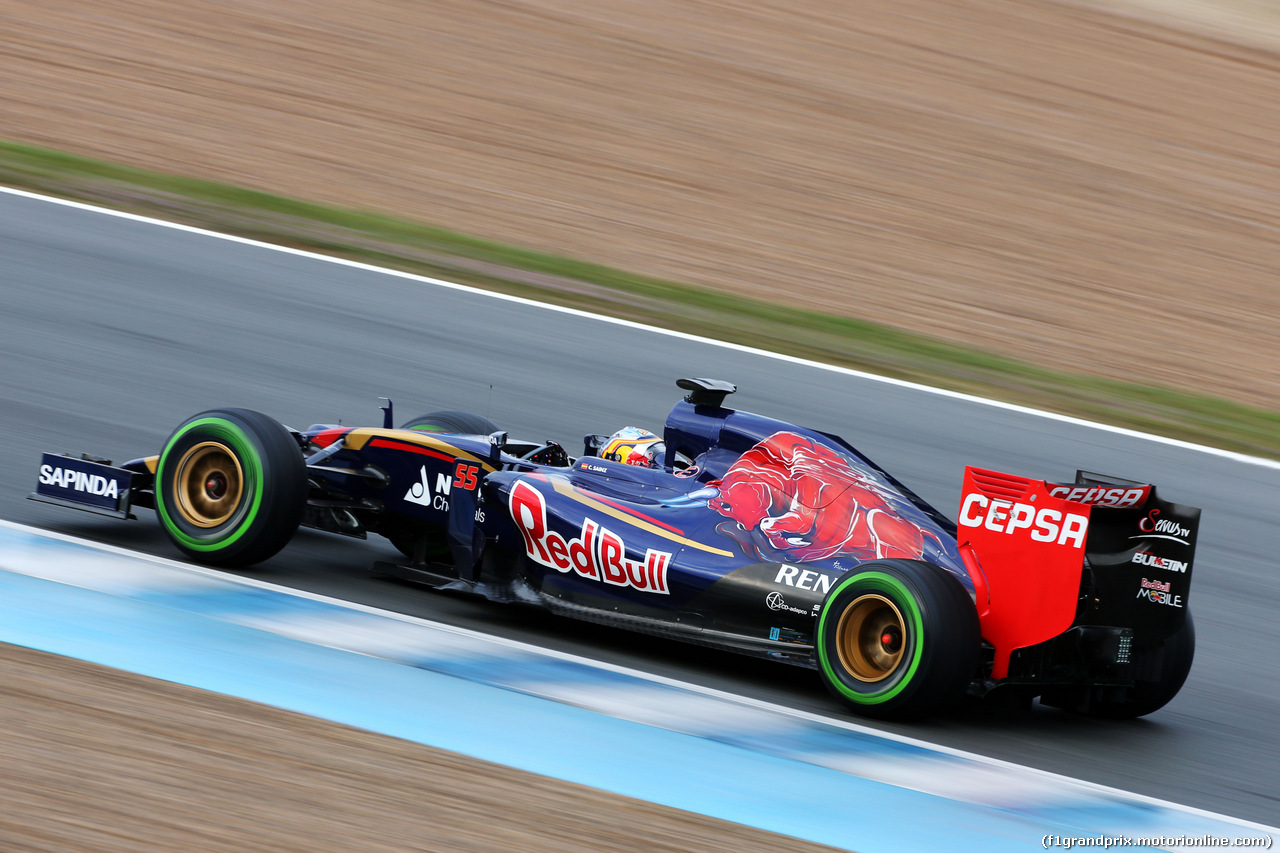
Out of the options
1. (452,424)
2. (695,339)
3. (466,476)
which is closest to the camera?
(466,476)

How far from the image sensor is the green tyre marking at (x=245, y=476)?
6102 mm

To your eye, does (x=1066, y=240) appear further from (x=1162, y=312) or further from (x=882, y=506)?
(x=882, y=506)

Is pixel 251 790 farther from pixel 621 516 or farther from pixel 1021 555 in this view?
pixel 1021 555

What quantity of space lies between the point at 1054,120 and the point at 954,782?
41.3 feet

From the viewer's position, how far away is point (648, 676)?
5.73 metres

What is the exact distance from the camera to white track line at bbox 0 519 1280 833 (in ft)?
17.1

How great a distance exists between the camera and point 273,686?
5.09 metres

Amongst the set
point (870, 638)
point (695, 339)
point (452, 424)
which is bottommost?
point (870, 638)

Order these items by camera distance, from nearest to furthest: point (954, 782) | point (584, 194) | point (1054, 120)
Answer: point (954, 782), point (584, 194), point (1054, 120)

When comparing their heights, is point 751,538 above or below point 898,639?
above

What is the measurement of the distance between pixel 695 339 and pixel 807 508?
16.8ft

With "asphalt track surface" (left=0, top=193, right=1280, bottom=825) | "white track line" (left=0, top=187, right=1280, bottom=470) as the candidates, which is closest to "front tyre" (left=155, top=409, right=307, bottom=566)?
"asphalt track surface" (left=0, top=193, right=1280, bottom=825)

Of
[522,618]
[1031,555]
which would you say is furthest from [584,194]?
[1031,555]

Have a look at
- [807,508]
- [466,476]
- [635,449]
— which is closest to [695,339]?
[635,449]
